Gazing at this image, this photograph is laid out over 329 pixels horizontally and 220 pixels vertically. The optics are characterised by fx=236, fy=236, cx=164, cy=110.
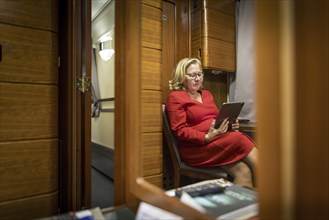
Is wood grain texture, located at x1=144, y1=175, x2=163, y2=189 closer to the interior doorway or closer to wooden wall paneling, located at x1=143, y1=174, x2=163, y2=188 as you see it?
wooden wall paneling, located at x1=143, y1=174, x2=163, y2=188

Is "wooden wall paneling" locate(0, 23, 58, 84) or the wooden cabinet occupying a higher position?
the wooden cabinet

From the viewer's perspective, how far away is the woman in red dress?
1408 millimetres

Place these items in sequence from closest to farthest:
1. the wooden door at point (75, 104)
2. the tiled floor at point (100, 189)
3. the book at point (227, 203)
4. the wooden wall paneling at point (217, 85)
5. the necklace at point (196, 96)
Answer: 1. the book at point (227, 203)
2. the wooden door at point (75, 104)
3. the tiled floor at point (100, 189)
4. the necklace at point (196, 96)
5. the wooden wall paneling at point (217, 85)

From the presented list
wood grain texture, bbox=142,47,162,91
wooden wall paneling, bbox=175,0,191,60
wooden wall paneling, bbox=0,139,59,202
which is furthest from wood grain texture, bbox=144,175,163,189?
wooden wall paneling, bbox=175,0,191,60

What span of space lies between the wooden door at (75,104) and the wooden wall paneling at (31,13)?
63 mm

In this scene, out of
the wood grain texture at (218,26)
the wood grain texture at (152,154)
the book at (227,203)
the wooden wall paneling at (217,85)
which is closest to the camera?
the book at (227,203)

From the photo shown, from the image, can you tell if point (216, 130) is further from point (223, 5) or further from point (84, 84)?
point (223, 5)

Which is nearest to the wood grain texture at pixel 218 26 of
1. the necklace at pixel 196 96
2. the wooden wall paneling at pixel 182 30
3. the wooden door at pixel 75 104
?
the wooden wall paneling at pixel 182 30

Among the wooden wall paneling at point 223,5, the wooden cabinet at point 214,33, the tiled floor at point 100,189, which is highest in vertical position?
the wooden wall paneling at point 223,5

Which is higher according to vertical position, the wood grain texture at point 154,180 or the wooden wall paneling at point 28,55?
the wooden wall paneling at point 28,55

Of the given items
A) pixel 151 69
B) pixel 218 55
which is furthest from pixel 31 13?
pixel 218 55

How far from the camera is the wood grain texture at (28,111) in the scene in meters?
1.15

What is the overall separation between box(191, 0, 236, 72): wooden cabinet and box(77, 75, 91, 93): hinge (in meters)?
1.08

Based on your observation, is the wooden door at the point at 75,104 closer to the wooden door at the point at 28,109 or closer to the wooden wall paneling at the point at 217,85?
the wooden door at the point at 28,109
